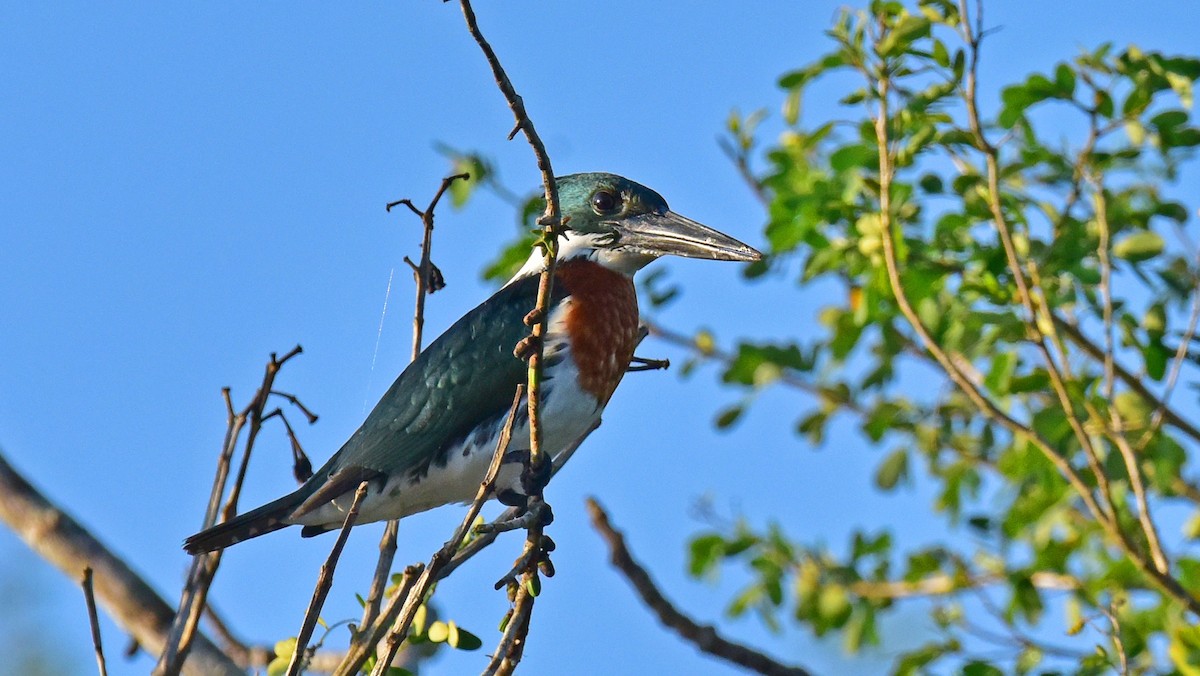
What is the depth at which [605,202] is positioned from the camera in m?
4.09

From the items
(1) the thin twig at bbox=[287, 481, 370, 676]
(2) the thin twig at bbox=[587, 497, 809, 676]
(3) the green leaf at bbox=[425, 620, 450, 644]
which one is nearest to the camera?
(1) the thin twig at bbox=[287, 481, 370, 676]

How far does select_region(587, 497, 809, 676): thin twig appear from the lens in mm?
3656

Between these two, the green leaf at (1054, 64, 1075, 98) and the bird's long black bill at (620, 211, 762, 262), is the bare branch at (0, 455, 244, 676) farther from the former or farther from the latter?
the green leaf at (1054, 64, 1075, 98)

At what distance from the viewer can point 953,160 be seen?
425cm

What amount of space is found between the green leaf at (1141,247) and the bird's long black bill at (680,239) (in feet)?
3.47

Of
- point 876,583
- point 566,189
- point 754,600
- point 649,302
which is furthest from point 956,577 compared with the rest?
point 566,189

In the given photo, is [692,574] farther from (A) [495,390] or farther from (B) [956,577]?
(A) [495,390]

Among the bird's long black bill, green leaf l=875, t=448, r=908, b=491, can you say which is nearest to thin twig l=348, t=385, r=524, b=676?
the bird's long black bill

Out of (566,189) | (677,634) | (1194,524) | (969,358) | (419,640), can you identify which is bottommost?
(419,640)

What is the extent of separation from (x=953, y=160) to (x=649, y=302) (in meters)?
1.00

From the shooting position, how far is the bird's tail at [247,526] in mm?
3127

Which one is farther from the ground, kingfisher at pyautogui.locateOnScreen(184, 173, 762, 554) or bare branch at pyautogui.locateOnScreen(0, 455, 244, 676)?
kingfisher at pyautogui.locateOnScreen(184, 173, 762, 554)

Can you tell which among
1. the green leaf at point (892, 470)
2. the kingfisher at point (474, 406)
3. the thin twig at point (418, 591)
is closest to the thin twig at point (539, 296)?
the thin twig at point (418, 591)

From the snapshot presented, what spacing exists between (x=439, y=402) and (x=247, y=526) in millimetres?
542
